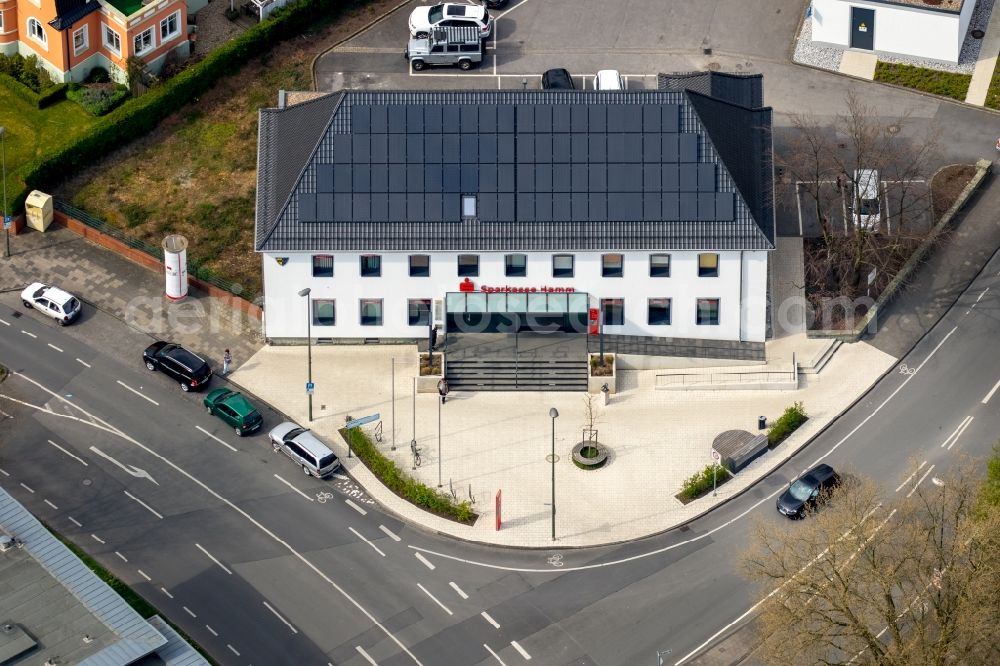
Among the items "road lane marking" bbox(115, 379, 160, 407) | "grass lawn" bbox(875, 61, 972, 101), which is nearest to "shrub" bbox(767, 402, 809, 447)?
"grass lawn" bbox(875, 61, 972, 101)

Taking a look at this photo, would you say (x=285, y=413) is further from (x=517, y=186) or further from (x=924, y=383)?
(x=924, y=383)

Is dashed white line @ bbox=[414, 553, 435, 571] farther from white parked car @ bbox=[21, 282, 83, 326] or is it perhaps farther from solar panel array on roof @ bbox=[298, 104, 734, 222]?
white parked car @ bbox=[21, 282, 83, 326]

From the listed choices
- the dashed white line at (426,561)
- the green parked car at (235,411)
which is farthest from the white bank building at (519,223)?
the dashed white line at (426,561)

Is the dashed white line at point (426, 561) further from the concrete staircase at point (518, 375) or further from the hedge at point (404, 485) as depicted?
the concrete staircase at point (518, 375)

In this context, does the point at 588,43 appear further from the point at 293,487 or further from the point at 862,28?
the point at 293,487

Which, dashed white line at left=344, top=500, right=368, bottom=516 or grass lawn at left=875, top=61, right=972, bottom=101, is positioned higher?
grass lawn at left=875, top=61, right=972, bottom=101

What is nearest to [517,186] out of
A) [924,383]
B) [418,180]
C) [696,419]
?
[418,180]

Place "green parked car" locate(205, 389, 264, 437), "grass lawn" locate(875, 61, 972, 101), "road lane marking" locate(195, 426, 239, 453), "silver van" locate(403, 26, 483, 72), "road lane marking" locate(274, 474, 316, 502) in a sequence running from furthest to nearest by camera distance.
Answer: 1. "silver van" locate(403, 26, 483, 72)
2. "grass lawn" locate(875, 61, 972, 101)
3. "green parked car" locate(205, 389, 264, 437)
4. "road lane marking" locate(195, 426, 239, 453)
5. "road lane marking" locate(274, 474, 316, 502)
